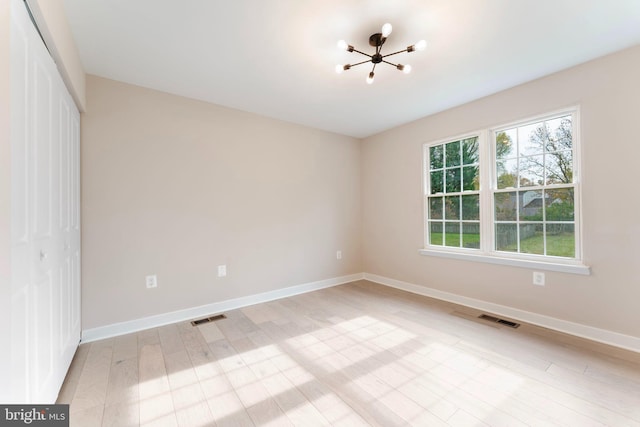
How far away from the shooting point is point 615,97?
2.28 meters

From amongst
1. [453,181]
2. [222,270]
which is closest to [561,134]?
[453,181]

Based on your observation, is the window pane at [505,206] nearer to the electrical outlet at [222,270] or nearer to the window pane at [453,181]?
the window pane at [453,181]

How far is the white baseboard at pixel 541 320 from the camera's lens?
2238 mm

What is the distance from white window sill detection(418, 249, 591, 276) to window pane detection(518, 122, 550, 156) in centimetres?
116

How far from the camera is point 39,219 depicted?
1.39m

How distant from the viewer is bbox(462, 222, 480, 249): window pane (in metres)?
3.26

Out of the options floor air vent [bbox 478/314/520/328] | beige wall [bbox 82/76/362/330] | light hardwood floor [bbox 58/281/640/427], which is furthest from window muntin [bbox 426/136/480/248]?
beige wall [bbox 82/76/362/330]

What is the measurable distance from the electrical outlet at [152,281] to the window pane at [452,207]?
3596mm

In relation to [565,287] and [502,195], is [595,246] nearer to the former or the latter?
[565,287]

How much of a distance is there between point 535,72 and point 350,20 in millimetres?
1986

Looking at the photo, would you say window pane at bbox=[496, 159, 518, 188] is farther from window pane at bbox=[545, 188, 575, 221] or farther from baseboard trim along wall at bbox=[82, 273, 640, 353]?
baseboard trim along wall at bbox=[82, 273, 640, 353]

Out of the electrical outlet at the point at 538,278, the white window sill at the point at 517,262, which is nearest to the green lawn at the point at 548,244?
the white window sill at the point at 517,262

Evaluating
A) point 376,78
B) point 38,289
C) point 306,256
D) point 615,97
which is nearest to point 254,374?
point 38,289

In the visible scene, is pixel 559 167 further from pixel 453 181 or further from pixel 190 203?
pixel 190 203
